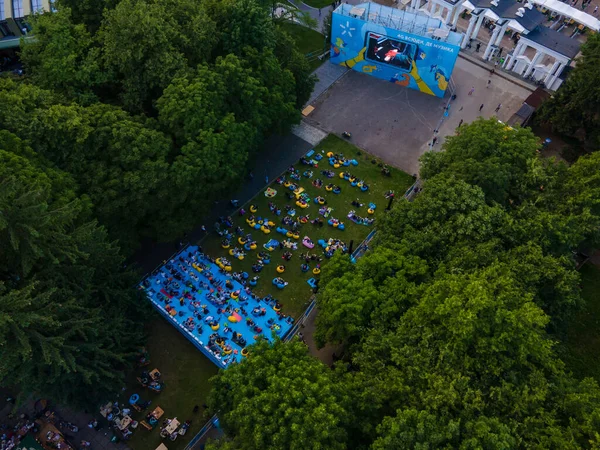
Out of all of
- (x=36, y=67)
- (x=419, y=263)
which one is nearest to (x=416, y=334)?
(x=419, y=263)

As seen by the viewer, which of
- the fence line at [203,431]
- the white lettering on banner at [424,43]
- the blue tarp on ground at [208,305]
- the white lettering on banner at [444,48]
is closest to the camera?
the fence line at [203,431]

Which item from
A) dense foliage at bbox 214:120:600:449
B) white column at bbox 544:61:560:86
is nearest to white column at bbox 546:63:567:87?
white column at bbox 544:61:560:86

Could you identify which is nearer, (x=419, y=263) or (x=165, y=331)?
(x=419, y=263)

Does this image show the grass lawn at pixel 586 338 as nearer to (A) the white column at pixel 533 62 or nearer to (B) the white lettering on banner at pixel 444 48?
(B) the white lettering on banner at pixel 444 48

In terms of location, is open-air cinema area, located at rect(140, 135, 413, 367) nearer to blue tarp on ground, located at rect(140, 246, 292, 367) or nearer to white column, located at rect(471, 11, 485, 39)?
blue tarp on ground, located at rect(140, 246, 292, 367)

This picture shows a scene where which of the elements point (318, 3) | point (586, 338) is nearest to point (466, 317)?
point (586, 338)

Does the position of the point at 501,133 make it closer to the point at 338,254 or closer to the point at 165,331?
the point at 338,254

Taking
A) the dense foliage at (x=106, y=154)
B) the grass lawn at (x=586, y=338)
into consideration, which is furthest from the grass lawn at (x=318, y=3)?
the grass lawn at (x=586, y=338)
